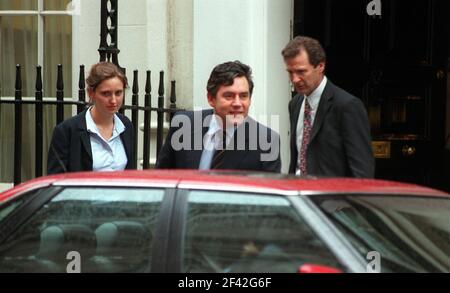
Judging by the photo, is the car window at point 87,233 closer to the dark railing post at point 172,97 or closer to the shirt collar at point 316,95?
the shirt collar at point 316,95

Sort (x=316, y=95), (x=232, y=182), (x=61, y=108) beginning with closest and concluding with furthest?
(x=232, y=182) → (x=316, y=95) → (x=61, y=108)

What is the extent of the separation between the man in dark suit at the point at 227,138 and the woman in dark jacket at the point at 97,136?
558mm

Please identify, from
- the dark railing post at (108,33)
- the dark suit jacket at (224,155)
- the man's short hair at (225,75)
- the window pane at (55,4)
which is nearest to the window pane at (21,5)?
the window pane at (55,4)

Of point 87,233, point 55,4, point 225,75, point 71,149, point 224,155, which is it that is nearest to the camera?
point 87,233

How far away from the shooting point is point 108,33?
823 centimetres

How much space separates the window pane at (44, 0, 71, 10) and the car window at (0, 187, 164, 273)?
213 inches

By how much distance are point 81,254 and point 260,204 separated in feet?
2.79

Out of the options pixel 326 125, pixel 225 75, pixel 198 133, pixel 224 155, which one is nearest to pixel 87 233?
pixel 224 155

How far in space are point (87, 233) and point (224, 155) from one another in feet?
5.12

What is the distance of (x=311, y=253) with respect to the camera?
3.60m

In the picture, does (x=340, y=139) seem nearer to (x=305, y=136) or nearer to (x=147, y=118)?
(x=305, y=136)

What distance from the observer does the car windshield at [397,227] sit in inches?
148

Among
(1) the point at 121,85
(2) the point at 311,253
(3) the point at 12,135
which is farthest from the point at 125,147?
(3) the point at 12,135

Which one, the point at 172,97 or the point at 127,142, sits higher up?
the point at 172,97
